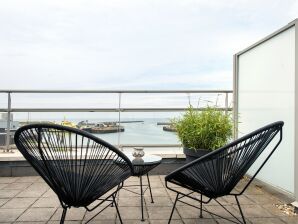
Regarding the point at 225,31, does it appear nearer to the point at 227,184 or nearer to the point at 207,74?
the point at 207,74

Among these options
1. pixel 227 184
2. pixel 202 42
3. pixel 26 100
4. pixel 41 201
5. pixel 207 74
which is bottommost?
pixel 41 201

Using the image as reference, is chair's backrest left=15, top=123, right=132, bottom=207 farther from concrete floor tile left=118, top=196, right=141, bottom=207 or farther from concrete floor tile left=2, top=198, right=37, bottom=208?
concrete floor tile left=2, top=198, right=37, bottom=208

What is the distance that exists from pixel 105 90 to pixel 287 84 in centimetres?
261

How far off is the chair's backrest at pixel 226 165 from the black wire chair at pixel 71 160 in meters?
0.47

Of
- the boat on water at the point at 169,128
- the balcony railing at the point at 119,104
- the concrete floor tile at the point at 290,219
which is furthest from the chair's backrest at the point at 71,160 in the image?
the balcony railing at the point at 119,104

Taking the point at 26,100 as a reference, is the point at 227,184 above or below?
below

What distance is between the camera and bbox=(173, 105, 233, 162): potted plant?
131 inches

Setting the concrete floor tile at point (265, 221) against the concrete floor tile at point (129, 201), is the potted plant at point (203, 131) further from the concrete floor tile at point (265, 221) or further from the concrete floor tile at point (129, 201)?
the concrete floor tile at point (265, 221)

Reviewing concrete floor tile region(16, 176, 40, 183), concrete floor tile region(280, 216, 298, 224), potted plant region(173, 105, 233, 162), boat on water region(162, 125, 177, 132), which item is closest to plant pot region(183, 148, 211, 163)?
potted plant region(173, 105, 233, 162)

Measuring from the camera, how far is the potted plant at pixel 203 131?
3339mm

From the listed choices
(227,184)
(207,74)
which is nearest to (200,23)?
(207,74)

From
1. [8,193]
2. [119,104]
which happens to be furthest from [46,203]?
[119,104]

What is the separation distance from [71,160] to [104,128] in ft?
7.87

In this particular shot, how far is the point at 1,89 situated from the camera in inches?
170
